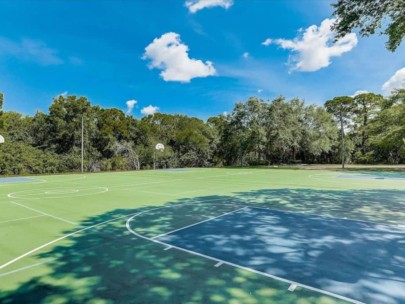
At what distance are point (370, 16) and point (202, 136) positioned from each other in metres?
24.1

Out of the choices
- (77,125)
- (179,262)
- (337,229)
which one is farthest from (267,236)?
(77,125)

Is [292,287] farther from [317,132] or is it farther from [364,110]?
[364,110]

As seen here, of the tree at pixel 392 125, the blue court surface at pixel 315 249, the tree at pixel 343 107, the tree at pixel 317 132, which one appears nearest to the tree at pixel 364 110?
the tree at pixel 343 107

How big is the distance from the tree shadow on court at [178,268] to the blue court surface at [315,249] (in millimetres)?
17

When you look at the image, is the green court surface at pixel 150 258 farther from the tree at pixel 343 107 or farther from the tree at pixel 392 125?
the tree at pixel 343 107

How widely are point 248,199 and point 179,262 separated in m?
5.27

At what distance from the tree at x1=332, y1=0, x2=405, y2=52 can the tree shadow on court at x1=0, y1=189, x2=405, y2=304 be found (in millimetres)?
5043

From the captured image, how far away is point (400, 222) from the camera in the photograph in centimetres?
536

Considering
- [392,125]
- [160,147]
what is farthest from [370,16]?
[160,147]

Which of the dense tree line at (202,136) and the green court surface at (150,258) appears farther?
the dense tree line at (202,136)

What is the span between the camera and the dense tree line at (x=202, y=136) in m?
22.4

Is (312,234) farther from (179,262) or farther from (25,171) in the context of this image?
(25,171)

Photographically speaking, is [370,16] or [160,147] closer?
[370,16]

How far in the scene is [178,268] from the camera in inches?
130
